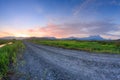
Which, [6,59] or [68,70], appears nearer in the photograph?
[68,70]

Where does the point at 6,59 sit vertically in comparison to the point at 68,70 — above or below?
above

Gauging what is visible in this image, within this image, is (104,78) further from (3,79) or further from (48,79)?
(3,79)

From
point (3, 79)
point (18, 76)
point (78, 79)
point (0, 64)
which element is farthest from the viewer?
point (0, 64)

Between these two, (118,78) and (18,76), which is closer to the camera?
(118,78)

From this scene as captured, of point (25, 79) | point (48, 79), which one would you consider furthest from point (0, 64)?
point (48, 79)

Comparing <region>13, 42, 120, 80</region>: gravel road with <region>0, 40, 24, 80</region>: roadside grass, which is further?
<region>0, 40, 24, 80</region>: roadside grass

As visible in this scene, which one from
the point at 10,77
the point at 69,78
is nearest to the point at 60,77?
the point at 69,78

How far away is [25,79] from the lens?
1270 cm

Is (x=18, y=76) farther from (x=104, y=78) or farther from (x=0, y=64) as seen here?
(x=104, y=78)

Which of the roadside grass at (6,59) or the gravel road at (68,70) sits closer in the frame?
the gravel road at (68,70)

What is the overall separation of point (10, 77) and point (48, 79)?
11.1ft

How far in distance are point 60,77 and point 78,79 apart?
139 cm

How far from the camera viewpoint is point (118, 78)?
41.4 feet

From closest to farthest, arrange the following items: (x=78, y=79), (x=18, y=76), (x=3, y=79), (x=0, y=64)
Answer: (x=78, y=79), (x=3, y=79), (x=18, y=76), (x=0, y=64)
